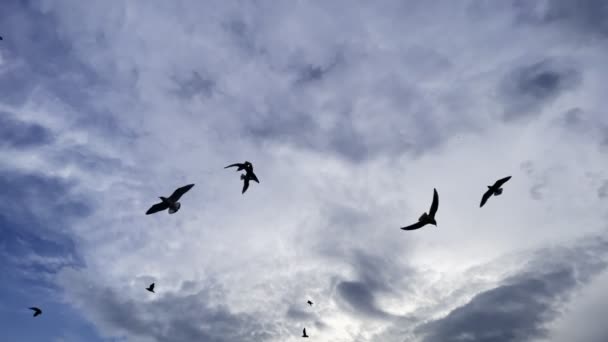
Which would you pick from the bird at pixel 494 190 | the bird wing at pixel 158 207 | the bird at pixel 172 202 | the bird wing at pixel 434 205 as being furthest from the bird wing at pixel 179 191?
the bird at pixel 494 190

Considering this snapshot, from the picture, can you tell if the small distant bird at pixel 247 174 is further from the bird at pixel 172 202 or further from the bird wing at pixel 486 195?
the bird wing at pixel 486 195

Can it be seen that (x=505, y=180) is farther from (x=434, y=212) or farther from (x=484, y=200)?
(x=434, y=212)

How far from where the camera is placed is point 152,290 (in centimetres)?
5056

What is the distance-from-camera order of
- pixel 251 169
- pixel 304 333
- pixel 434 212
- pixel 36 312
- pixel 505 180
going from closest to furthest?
pixel 434 212 → pixel 505 180 → pixel 251 169 → pixel 36 312 → pixel 304 333

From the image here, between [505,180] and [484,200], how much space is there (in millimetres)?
2832

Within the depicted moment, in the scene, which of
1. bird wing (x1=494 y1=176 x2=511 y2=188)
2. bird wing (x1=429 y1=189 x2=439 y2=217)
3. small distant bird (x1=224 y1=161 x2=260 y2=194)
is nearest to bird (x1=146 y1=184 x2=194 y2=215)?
small distant bird (x1=224 y1=161 x2=260 y2=194)

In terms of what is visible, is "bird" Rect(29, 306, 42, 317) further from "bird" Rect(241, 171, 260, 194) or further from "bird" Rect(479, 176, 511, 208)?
"bird" Rect(479, 176, 511, 208)

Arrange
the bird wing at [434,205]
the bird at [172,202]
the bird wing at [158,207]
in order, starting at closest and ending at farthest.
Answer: the bird wing at [434,205] → the bird wing at [158,207] → the bird at [172,202]

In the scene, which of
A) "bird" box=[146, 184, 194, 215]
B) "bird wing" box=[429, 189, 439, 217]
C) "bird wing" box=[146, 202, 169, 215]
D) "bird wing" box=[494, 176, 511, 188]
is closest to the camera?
"bird wing" box=[429, 189, 439, 217]

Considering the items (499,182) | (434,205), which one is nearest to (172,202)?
(434,205)

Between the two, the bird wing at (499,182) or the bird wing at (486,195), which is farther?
the bird wing at (486,195)

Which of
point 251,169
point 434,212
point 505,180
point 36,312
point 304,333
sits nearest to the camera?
point 434,212

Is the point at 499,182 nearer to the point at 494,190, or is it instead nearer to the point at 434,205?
the point at 494,190

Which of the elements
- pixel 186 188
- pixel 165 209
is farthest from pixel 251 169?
pixel 165 209
